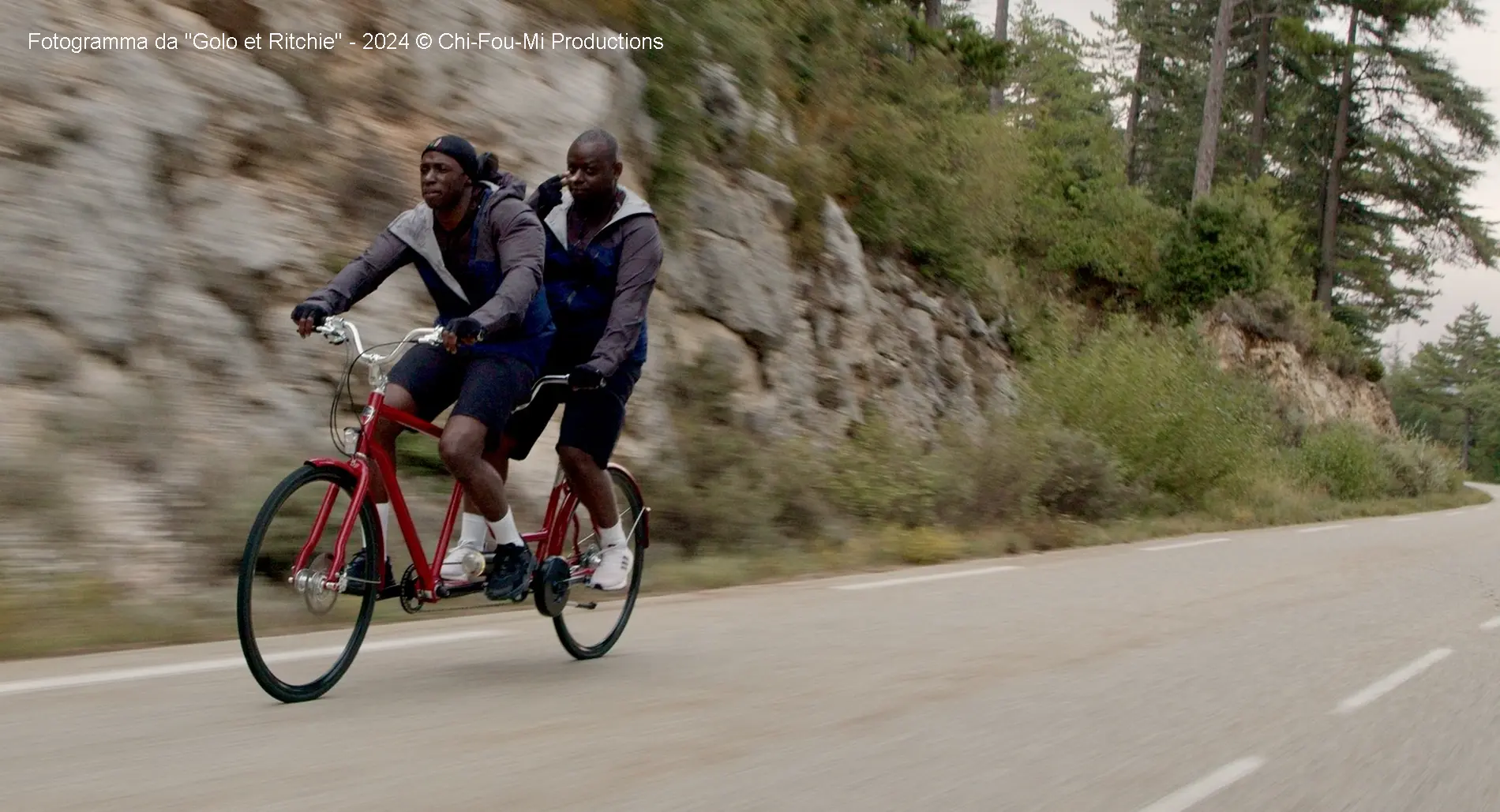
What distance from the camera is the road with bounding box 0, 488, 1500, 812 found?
13.8 ft

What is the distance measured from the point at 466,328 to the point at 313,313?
56 centimetres

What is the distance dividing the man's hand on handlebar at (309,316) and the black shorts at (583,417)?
1054 millimetres

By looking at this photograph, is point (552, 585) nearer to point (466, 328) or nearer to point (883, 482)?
point (466, 328)

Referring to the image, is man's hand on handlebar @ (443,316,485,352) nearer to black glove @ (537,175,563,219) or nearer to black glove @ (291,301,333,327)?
black glove @ (291,301,333,327)

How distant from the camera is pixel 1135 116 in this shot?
57375 millimetres

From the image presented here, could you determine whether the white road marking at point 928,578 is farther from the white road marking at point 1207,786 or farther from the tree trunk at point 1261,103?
the tree trunk at point 1261,103

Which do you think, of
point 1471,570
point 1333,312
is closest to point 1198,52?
point 1333,312

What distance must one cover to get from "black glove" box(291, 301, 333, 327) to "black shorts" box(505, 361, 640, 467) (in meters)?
1.05

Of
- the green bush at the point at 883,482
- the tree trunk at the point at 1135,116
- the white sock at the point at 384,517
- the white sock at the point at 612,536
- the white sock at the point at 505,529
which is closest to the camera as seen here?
the white sock at the point at 384,517

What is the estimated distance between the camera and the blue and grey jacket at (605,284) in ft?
18.7

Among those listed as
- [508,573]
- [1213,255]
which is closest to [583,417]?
[508,573]

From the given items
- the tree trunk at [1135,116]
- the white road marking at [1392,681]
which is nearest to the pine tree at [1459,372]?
the tree trunk at [1135,116]

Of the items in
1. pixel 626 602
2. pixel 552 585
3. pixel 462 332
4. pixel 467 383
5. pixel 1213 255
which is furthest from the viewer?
pixel 1213 255

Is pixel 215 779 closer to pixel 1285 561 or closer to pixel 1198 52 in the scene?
pixel 1285 561
